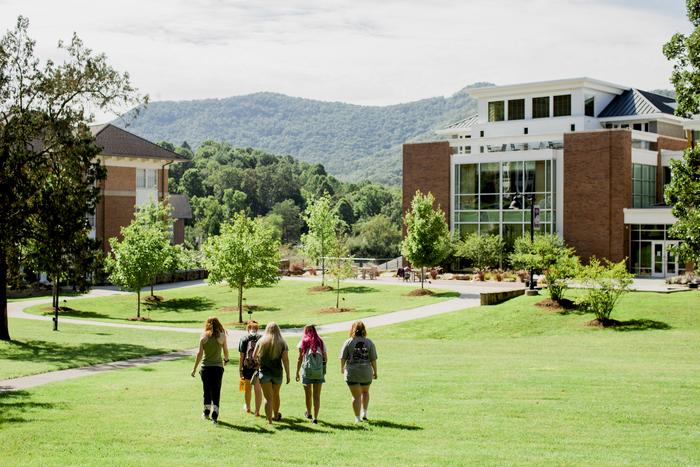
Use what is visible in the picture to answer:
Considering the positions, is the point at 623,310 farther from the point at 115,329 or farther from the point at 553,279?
the point at 115,329

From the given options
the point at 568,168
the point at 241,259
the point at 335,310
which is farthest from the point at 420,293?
the point at 568,168

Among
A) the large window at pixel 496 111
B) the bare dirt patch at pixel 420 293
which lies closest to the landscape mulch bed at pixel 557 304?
the bare dirt patch at pixel 420 293

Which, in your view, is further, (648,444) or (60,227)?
(60,227)

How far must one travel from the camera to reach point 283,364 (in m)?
13.8

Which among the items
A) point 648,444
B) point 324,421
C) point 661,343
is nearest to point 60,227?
point 324,421

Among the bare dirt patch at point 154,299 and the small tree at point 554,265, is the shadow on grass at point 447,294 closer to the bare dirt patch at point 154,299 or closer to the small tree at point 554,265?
the small tree at point 554,265

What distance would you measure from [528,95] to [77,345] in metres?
43.1

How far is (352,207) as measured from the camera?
141m

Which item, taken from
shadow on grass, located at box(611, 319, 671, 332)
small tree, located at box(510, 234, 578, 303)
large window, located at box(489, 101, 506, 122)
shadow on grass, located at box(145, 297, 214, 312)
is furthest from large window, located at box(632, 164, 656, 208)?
shadow on grass, located at box(145, 297, 214, 312)

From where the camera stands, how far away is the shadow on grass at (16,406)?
14367 mm

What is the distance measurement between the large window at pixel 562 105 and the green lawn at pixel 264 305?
20012mm

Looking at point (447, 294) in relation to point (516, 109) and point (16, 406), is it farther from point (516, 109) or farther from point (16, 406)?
point (16, 406)

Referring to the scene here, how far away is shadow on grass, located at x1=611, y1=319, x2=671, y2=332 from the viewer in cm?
2948

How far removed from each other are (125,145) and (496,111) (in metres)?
27.7
